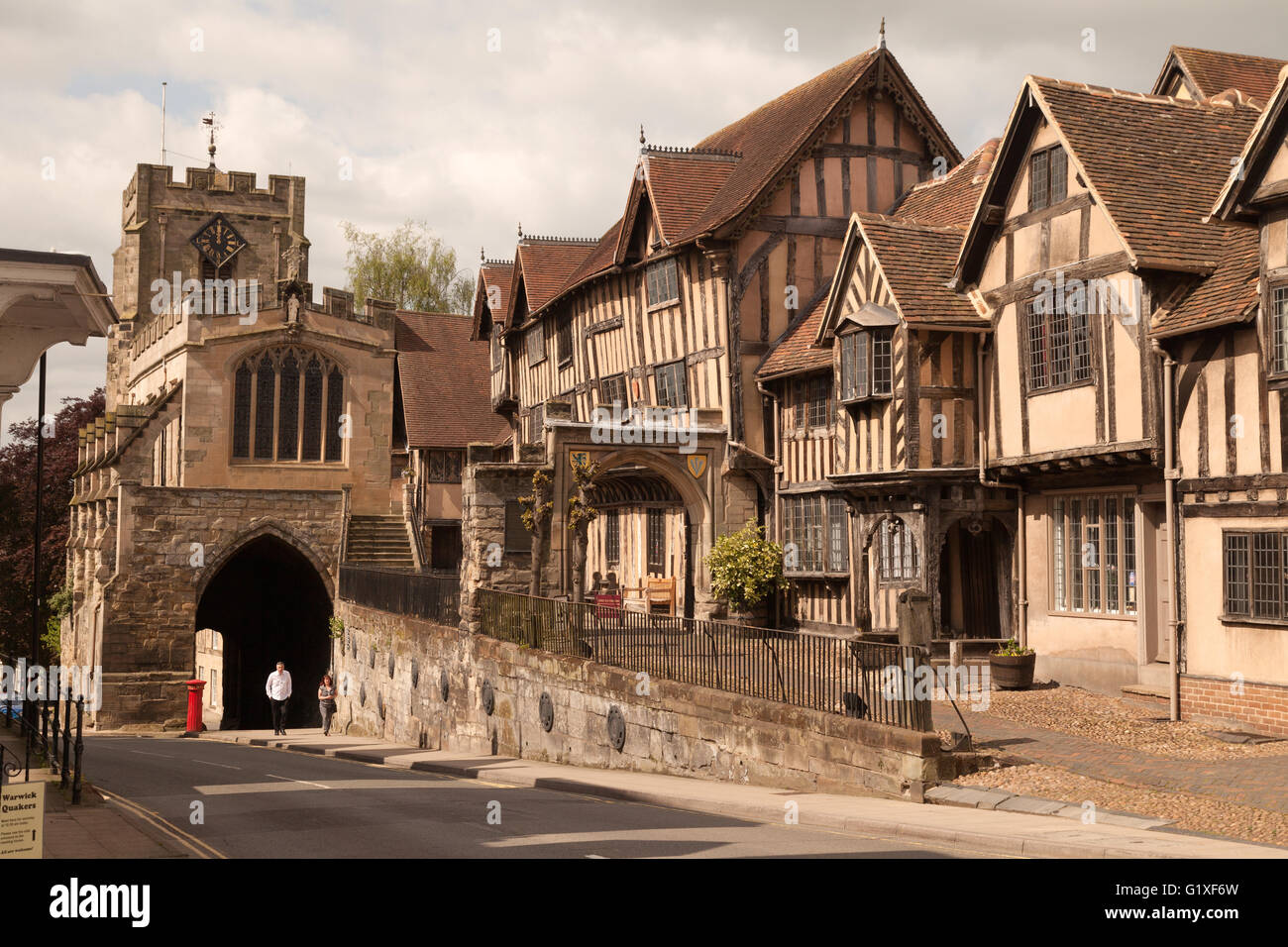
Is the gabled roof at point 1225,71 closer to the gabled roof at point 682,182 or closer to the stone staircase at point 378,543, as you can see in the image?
the gabled roof at point 682,182

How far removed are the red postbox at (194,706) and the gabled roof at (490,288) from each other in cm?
1397

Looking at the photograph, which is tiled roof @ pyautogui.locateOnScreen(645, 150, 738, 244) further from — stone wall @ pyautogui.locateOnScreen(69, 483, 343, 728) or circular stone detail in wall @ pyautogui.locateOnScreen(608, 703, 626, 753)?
stone wall @ pyautogui.locateOnScreen(69, 483, 343, 728)

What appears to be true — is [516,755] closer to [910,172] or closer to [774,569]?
[774,569]

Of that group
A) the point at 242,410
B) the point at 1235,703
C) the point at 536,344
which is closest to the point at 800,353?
the point at 1235,703

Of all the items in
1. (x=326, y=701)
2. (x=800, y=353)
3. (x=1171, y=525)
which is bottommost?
(x=326, y=701)

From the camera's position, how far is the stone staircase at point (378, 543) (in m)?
37.0

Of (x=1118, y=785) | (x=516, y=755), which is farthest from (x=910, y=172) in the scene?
(x=1118, y=785)

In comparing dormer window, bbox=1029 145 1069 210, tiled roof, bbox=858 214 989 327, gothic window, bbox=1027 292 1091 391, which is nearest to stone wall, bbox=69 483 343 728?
tiled roof, bbox=858 214 989 327

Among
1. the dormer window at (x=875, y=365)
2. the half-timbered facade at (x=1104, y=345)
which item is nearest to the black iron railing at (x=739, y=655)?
the half-timbered facade at (x=1104, y=345)

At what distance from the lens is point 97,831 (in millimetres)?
11469

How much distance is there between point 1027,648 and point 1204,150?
788cm

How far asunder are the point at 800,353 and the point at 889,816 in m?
15.0

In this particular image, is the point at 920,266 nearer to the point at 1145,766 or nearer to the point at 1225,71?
the point at 1225,71
